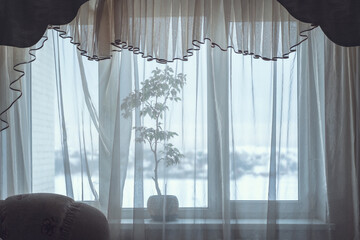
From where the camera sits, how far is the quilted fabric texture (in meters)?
2.04

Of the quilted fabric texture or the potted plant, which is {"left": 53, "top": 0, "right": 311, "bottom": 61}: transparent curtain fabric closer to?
the potted plant

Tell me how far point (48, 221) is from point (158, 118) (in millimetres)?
720

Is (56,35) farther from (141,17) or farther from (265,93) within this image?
(265,93)

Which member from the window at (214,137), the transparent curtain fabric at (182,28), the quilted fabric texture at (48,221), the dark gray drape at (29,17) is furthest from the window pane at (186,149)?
the dark gray drape at (29,17)

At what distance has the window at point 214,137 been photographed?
233cm

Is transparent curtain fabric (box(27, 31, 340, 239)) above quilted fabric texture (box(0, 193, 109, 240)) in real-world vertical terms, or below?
above

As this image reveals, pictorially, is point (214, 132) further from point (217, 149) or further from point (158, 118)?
point (158, 118)

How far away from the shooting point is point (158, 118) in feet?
7.64

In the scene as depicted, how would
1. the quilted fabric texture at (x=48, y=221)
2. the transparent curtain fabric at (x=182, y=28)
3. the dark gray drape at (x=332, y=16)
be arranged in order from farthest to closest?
the transparent curtain fabric at (x=182, y=28)
the dark gray drape at (x=332, y=16)
the quilted fabric texture at (x=48, y=221)

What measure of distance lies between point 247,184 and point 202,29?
0.81 m

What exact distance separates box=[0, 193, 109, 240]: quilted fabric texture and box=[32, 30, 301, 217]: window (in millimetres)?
239

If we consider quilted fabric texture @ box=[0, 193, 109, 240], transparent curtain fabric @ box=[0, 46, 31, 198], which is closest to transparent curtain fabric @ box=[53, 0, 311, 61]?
transparent curtain fabric @ box=[0, 46, 31, 198]

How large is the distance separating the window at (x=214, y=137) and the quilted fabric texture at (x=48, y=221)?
239mm

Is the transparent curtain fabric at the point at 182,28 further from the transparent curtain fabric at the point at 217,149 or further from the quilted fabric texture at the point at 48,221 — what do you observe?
the quilted fabric texture at the point at 48,221
